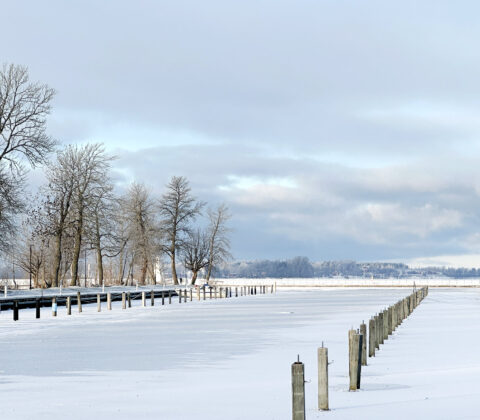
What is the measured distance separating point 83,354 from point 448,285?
407ft

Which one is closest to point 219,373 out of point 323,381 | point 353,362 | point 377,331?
point 353,362

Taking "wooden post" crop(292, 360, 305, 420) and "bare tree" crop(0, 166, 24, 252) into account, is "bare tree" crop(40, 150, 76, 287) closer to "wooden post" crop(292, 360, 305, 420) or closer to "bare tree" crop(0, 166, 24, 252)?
"bare tree" crop(0, 166, 24, 252)

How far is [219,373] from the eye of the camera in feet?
56.2

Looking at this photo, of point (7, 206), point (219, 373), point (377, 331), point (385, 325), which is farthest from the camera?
point (7, 206)

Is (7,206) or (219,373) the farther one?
(7,206)

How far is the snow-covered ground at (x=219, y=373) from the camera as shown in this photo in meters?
12.7

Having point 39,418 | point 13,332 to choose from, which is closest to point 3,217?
point 13,332

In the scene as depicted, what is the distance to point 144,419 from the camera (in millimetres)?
11875

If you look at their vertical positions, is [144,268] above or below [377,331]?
above

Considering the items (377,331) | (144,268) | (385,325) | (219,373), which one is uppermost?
(144,268)

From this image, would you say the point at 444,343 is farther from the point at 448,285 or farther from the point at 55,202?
the point at 448,285

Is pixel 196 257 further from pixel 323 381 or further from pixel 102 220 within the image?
pixel 323 381

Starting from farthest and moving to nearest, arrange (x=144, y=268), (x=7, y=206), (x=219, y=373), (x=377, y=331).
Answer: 1. (x=144, y=268)
2. (x=7, y=206)
3. (x=377, y=331)
4. (x=219, y=373)

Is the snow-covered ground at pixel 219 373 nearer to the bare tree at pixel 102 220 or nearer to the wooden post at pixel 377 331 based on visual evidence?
the wooden post at pixel 377 331
